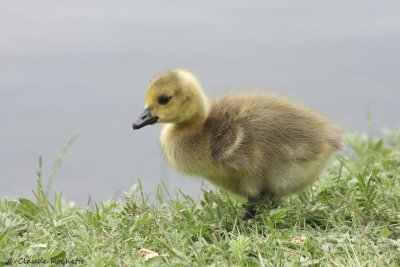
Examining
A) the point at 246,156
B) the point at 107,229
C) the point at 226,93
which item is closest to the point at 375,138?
the point at 226,93

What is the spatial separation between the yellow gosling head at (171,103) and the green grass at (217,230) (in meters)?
0.38

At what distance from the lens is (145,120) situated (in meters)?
3.73

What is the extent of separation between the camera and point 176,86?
3.74 meters

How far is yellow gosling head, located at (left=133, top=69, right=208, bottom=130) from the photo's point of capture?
372 centimetres

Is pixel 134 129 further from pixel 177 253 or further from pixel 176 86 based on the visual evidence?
pixel 177 253

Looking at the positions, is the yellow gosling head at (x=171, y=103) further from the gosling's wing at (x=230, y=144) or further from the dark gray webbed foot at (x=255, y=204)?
the dark gray webbed foot at (x=255, y=204)

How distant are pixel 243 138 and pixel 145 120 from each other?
1.70ft

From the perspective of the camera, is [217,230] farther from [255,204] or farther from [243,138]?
[243,138]

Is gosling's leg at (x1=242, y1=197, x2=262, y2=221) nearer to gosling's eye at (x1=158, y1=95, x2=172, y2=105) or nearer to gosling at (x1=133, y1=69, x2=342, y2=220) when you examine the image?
gosling at (x1=133, y1=69, x2=342, y2=220)

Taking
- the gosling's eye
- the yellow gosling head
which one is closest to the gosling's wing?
the yellow gosling head

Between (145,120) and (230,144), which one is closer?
(230,144)

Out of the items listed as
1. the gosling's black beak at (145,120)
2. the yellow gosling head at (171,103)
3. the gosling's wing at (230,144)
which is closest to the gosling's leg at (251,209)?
the gosling's wing at (230,144)

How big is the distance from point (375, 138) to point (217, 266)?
2.60 meters

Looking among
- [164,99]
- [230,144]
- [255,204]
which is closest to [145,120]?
[164,99]
